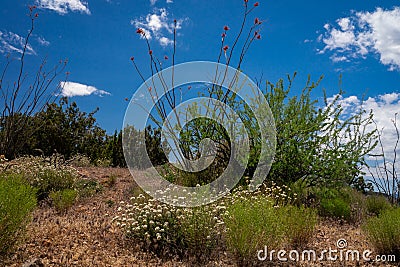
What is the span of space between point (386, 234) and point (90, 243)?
3447 mm

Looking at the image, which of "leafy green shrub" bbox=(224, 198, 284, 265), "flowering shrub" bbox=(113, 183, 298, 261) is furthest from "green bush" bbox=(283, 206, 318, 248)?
"leafy green shrub" bbox=(224, 198, 284, 265)

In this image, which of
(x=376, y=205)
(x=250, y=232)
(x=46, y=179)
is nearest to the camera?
(x=250, y=232)

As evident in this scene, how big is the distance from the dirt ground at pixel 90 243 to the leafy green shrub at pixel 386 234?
239 millimetres

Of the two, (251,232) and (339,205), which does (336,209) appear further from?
(251,232)

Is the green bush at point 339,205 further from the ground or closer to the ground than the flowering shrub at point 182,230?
further from the ground

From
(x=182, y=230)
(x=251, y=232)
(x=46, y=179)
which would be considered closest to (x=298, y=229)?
(x=251, y=232)

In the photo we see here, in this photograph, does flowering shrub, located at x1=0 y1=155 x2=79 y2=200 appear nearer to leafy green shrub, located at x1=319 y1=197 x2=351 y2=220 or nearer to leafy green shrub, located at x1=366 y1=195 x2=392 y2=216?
leafy green shrub, located at x1=319 y1=197 x2=351 y2=220

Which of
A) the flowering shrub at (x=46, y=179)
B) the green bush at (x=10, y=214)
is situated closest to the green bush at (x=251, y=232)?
the green bush at (x=10, y=214)

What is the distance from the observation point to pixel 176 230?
4320 mm

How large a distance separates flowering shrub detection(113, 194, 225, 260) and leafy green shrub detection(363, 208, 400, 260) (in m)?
1.89

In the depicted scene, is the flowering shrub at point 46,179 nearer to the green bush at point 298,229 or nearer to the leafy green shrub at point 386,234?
the green bush at point 298,229

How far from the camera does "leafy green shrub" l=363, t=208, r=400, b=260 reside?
4.37 meters

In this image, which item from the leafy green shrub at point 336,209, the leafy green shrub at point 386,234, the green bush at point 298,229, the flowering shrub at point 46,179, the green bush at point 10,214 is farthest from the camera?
Result: the flowering shrub at point 46,179

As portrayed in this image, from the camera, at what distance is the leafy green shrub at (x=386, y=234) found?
4367 millimetres
